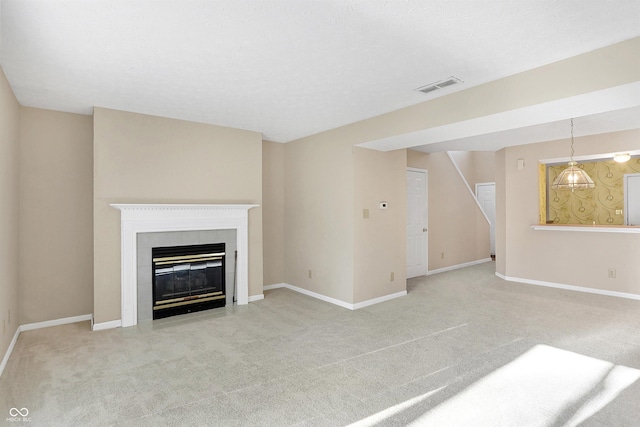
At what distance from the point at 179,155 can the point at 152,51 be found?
2038 millimetres

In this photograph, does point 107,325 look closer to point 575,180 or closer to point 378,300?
point 378,300

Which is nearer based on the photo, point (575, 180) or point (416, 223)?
point (575, 180)

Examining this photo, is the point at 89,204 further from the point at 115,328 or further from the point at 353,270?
the point at 353,270

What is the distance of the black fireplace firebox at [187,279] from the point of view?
4.28m

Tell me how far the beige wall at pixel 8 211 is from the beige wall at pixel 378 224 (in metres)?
3.68

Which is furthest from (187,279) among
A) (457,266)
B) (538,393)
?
(457,266)

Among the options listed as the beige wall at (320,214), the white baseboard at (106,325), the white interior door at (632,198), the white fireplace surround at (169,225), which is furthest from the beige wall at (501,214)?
the white baseboard at (106,325)

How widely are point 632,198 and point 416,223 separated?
3.35m

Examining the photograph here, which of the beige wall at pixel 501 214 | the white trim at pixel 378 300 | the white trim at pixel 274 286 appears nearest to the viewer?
the white trim at pixel 378 300

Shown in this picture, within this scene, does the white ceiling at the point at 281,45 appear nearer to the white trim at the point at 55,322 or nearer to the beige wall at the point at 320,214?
the beige wall at the point at 320,214

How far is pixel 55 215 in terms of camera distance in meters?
4.04

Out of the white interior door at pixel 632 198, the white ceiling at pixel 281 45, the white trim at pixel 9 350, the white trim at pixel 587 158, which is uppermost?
the white ceiling at pixel 281 45

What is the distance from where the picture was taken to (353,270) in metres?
4.68

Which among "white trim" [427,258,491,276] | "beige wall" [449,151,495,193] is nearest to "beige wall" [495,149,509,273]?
"white trim" [427,258,491,276]
